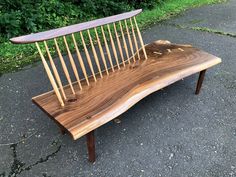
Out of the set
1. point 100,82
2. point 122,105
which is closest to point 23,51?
point 100,82

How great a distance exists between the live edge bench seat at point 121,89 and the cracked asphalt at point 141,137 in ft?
1.60

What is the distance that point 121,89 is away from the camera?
8.69 feet

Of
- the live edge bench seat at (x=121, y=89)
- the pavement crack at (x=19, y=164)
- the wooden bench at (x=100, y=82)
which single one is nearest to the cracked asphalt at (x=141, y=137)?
the pavement crack at (x=19, y=164)

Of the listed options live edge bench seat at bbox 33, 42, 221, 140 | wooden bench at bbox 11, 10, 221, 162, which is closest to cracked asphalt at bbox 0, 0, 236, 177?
wooden bench at bbox 11, 10, 221, 162

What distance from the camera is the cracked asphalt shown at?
252cm

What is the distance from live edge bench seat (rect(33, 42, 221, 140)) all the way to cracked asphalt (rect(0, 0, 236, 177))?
489 mm

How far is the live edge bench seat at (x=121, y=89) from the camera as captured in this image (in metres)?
2.26

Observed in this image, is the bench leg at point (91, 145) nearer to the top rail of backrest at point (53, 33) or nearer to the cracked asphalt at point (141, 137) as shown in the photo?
the cracked asphalt at point (141, 137)

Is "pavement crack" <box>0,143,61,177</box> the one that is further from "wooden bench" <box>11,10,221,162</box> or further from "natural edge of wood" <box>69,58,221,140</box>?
"natural edge of wood" <box>69,58,221,140</box>

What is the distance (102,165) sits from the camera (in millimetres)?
2547

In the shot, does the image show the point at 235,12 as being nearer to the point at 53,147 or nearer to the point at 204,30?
the point at 204,30

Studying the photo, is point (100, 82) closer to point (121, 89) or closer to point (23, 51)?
point (121, 89)

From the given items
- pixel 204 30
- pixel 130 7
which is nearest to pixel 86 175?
pixel 204 30

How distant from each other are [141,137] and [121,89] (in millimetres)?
562
